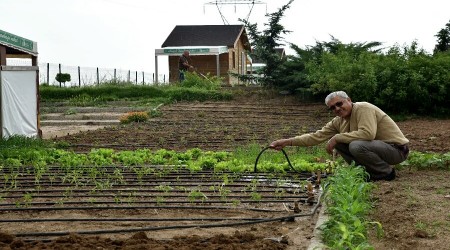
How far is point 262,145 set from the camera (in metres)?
13.8

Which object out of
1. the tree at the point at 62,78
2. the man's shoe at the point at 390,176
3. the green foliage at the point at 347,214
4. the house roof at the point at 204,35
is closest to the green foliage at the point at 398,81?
the man's shoe at the point at 390,176

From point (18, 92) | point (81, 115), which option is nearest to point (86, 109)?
point (81, 115)

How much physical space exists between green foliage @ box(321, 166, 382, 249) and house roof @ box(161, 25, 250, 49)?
31.3 m

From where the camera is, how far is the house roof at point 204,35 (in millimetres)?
38250

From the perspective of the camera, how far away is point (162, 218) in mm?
6281

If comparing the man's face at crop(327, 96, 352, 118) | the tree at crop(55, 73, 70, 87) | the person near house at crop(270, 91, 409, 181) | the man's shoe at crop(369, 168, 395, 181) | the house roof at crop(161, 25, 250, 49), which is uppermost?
the house roof at crop(161, 25, 250, 49)

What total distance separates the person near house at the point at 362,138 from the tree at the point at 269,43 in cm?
1642

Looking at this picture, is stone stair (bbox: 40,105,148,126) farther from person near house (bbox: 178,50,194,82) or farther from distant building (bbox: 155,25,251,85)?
distant building (bbox: 155,25,251,85)

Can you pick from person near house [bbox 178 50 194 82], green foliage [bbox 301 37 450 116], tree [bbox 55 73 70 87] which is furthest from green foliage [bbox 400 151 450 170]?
tree [bbox 55 73 70 87]

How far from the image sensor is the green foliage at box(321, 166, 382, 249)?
483cm

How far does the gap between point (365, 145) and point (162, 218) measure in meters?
3.05

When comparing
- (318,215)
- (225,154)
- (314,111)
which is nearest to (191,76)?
(314,111)

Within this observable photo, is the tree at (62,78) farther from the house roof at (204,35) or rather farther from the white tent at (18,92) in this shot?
the white tent at (18,92)

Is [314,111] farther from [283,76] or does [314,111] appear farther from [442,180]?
[442,180]
